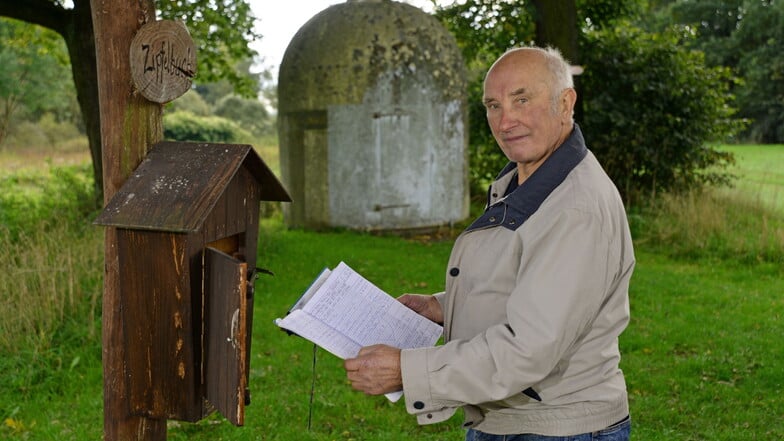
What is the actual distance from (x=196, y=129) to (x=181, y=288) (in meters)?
28.1

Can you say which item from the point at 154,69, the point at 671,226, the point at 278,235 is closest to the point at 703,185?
the point at 671,226

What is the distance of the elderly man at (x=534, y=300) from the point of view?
2.31m

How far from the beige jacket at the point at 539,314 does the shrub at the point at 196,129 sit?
87.3 feet

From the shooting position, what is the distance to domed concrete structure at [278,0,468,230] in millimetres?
12641

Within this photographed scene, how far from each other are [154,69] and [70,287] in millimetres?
4419

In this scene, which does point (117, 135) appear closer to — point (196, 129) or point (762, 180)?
point (762, 180)

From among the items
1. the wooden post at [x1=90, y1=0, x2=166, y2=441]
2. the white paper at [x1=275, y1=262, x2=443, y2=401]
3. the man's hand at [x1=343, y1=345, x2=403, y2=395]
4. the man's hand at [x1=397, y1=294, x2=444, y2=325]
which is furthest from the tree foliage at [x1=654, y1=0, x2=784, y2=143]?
the man's hand at [x1=343, y1=345, x2=403, y2=395]

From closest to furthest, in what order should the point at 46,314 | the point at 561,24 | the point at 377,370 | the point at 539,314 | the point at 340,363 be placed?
the point at 539,314 < the point at 377,370 < the point at 340,363 < the point at 46,314 < the point at 561,24

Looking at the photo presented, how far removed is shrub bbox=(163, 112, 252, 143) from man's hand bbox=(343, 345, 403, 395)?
1046 inches

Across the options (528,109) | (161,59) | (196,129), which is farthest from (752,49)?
(161,59)

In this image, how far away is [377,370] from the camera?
2459mm

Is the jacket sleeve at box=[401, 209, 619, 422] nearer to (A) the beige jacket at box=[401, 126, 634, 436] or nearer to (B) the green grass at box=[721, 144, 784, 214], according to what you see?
(A) the beige jacket at box=[401, 126, 634, 436]

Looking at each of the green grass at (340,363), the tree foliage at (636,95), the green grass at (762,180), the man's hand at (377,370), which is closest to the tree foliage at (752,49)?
the green grass at (762,180)

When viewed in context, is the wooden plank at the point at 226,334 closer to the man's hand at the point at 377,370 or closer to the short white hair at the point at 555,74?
the man's hand at the point at 377,370
